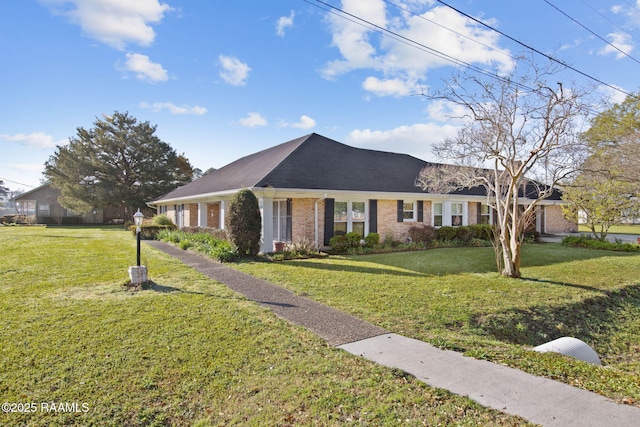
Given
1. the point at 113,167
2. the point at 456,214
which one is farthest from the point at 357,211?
the point at 113,167

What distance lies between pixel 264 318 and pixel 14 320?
4.04m

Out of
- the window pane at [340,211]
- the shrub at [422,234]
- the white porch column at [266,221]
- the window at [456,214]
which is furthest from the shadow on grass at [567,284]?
the window at [456,214]

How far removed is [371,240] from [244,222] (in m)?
5.70

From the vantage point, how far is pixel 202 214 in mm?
19953

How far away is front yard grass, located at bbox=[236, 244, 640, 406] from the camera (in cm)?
464

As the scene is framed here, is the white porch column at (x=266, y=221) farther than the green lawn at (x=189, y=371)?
Yes

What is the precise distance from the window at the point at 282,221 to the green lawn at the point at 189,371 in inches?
312

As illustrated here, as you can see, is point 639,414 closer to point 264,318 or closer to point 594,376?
point 594,376

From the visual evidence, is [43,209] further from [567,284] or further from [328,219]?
[567,284]

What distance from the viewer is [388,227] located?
16.7 m

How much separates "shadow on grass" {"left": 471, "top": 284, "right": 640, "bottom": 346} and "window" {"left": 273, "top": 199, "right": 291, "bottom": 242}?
9604mm

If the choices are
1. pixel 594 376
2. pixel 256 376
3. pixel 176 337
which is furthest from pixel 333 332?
pixel 594 376

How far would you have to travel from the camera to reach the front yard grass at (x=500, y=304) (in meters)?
4.64

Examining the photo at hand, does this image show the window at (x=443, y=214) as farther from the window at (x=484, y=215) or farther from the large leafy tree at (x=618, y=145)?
the large leafy tree at (x=618, y=145)
